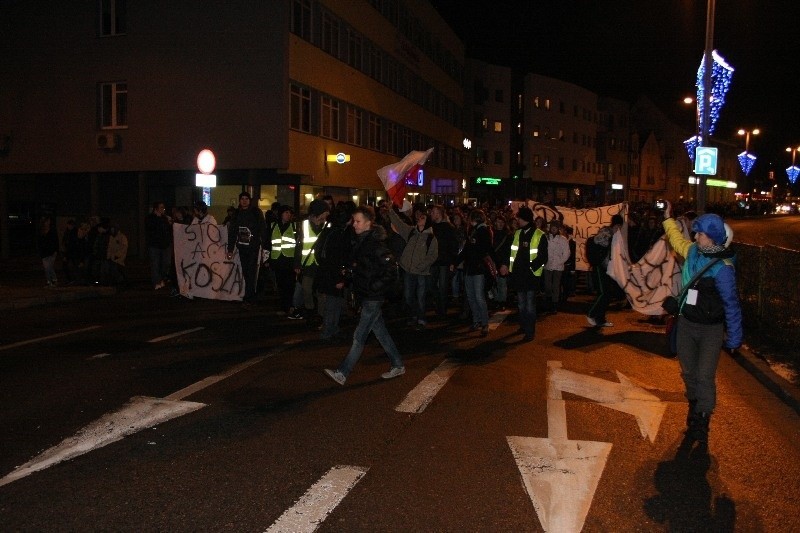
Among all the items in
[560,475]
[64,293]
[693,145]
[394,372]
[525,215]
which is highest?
[693,145]

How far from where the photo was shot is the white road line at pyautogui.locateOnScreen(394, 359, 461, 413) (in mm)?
7519

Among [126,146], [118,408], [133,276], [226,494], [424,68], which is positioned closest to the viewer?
[226,494]

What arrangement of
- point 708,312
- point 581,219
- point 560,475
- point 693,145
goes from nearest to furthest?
point 560,475 → point 708,312 → point 581,219 → point 693,145

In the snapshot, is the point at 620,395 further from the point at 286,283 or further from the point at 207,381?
the point at 286,283

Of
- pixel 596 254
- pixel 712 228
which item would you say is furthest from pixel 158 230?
pixel 712 228

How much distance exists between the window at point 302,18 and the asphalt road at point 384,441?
18536mm

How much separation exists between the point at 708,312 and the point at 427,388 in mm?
3059

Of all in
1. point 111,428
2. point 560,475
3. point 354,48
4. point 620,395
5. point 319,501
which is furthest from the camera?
point 354,48

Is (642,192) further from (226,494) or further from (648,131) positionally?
(226,494)

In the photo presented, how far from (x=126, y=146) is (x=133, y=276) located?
9.47 meters

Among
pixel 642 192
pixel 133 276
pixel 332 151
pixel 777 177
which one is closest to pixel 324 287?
pixel 133 276

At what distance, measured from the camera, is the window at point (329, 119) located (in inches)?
1167

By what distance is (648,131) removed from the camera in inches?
3883

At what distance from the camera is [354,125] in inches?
1315
